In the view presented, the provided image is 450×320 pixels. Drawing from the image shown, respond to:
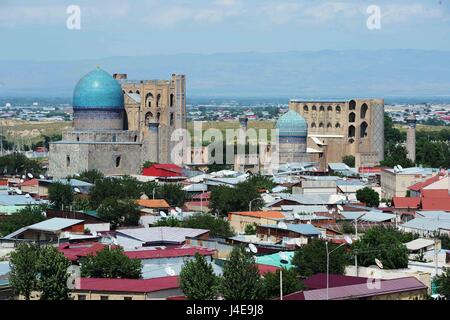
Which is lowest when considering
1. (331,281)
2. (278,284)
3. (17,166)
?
(17,166)

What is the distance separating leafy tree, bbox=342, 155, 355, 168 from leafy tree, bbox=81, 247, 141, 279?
52.6 m

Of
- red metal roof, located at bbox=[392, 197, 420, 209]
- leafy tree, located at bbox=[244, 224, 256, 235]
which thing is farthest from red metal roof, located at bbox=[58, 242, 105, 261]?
red metal roof, located at bbox=[392, 197, 420, 209]

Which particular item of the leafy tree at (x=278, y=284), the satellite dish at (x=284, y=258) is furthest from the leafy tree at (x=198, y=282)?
the satellite dish at (x=284, y=258)

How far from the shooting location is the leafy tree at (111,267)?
29.0m

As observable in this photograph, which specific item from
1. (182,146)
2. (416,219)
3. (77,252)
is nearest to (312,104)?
(182,146)

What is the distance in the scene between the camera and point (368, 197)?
5556 centimetres

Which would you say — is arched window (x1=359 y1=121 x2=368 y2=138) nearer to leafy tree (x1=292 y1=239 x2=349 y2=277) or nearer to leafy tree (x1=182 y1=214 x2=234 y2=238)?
leafy tree (x1=182 y1=214 x2=234 y2=238)

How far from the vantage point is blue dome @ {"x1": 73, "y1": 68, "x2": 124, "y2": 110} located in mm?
69438

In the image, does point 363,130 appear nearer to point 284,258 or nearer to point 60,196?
point 60,196

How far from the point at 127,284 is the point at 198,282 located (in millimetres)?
1893

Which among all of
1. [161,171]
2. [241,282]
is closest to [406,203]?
[161,171]

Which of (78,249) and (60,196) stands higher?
(78,249)

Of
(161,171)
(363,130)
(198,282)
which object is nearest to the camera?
(198,282)

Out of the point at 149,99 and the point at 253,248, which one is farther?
the point at 149,99
